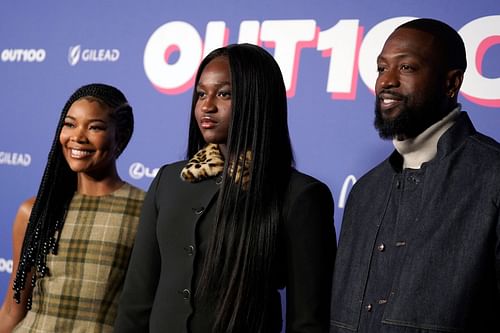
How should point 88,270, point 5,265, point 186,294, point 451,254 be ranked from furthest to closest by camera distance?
point 5,265, point 88,270, point 186,294, point 451,254

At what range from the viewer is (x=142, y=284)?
1975 mm

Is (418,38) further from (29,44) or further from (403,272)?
(29,44)

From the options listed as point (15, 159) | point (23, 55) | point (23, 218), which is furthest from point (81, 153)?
point (23, 55)

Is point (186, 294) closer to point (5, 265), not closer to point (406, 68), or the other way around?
point (406, 68)

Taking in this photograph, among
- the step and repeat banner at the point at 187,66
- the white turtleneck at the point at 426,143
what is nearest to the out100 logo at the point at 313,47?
the step and repeat banner at the point at 187,66

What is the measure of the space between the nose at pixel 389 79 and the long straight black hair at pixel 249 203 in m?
0.25

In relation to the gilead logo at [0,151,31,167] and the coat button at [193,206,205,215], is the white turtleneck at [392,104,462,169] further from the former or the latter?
the gilead logo at [0,151,31,167]

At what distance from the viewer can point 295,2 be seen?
2715 mm

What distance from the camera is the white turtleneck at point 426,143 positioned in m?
1.76

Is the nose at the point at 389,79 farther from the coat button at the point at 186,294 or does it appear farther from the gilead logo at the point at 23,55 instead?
the gilead logo at the point at 23,55

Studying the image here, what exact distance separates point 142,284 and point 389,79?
2.45 ft

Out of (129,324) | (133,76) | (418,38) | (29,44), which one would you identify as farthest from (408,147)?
(29,44)

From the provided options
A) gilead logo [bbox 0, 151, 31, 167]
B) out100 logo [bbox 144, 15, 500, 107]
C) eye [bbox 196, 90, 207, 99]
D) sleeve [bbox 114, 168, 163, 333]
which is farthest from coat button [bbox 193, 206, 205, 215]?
gilead logo [bbox 0, 151, 31, 167]

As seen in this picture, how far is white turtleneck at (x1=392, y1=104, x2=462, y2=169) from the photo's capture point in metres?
1.76
